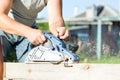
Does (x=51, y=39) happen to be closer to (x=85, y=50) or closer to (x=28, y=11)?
(x=28, y=11)

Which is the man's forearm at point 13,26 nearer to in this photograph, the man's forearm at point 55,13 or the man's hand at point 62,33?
the man's hand at point 62,33

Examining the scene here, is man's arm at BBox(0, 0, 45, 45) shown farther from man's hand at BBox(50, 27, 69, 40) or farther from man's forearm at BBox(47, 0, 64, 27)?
man's forearm at BBox(47, 0, 64, 27)

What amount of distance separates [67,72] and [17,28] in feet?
1.46

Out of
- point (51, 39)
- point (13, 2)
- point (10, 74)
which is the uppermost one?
point (13, 2)

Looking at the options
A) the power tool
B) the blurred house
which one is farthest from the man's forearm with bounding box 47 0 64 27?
the blurred house

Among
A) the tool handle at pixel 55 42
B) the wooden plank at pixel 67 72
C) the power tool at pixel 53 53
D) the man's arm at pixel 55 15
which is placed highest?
the man's arm at pixel 55 15

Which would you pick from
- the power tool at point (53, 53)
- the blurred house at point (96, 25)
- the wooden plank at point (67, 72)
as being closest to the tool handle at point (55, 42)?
the power tool at point (53, 53)

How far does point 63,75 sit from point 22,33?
0.40m

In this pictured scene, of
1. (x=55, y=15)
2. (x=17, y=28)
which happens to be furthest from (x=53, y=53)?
(x=55, y=15)

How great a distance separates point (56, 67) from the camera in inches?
134

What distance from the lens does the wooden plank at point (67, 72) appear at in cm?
330

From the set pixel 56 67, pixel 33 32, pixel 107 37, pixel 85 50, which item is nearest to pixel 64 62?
pixel 56 67

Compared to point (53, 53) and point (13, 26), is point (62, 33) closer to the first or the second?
point (53, 53)

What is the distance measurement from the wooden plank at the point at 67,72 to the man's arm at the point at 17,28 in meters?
0.24
